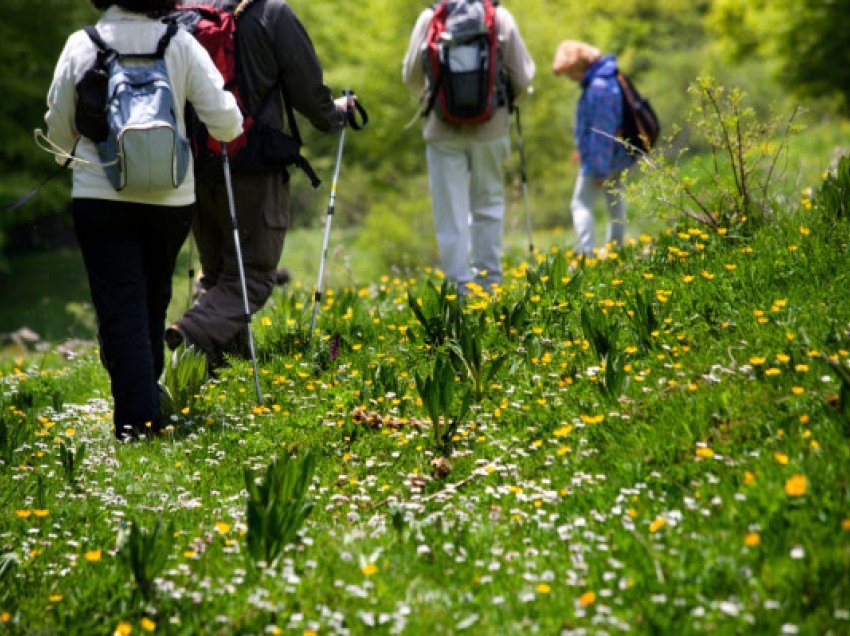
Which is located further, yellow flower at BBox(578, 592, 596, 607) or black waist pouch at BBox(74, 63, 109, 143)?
black waist pouch at BBox(74, 63, 109, 143)

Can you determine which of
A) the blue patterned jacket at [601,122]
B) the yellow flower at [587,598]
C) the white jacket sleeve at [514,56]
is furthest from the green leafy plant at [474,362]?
the blue patterned jacket at [601,122]

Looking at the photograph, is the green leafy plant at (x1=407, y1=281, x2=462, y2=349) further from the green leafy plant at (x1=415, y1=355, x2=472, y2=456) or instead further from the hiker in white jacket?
the hiker in white jacket

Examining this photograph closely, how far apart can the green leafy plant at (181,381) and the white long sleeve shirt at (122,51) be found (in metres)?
0.86

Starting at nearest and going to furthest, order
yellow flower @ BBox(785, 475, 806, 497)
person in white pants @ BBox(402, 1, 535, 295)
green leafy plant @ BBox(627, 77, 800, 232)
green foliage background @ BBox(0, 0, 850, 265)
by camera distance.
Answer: yellow flower @ BBox(785, 475, 806, 497) < green leafy plant @ BBox(627, 77, 800, 232) < person in white pants @ BBox(402, 1, 535, 295) < green foliage background @ BBox(0, 0, 850, 265)

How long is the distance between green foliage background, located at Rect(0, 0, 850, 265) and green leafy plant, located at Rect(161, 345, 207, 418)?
437 inches

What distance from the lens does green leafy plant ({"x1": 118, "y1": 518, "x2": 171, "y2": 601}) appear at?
10.3ft

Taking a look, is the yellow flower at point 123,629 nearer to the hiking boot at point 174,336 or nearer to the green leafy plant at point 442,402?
the green leafy plant at point 442,402

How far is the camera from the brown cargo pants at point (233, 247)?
581 cm

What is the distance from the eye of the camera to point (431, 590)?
3.16 meters

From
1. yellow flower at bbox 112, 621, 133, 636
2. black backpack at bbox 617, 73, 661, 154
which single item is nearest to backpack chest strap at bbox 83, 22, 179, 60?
yellow flower at bbox 112, 621, 133, 636

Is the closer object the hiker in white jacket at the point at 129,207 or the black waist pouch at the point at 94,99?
the black waist pouch at the point at 94,99

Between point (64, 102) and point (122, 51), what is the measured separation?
368 millimetres

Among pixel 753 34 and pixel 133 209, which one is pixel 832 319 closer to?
pixel 133 209

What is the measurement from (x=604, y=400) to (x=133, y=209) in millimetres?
2434
